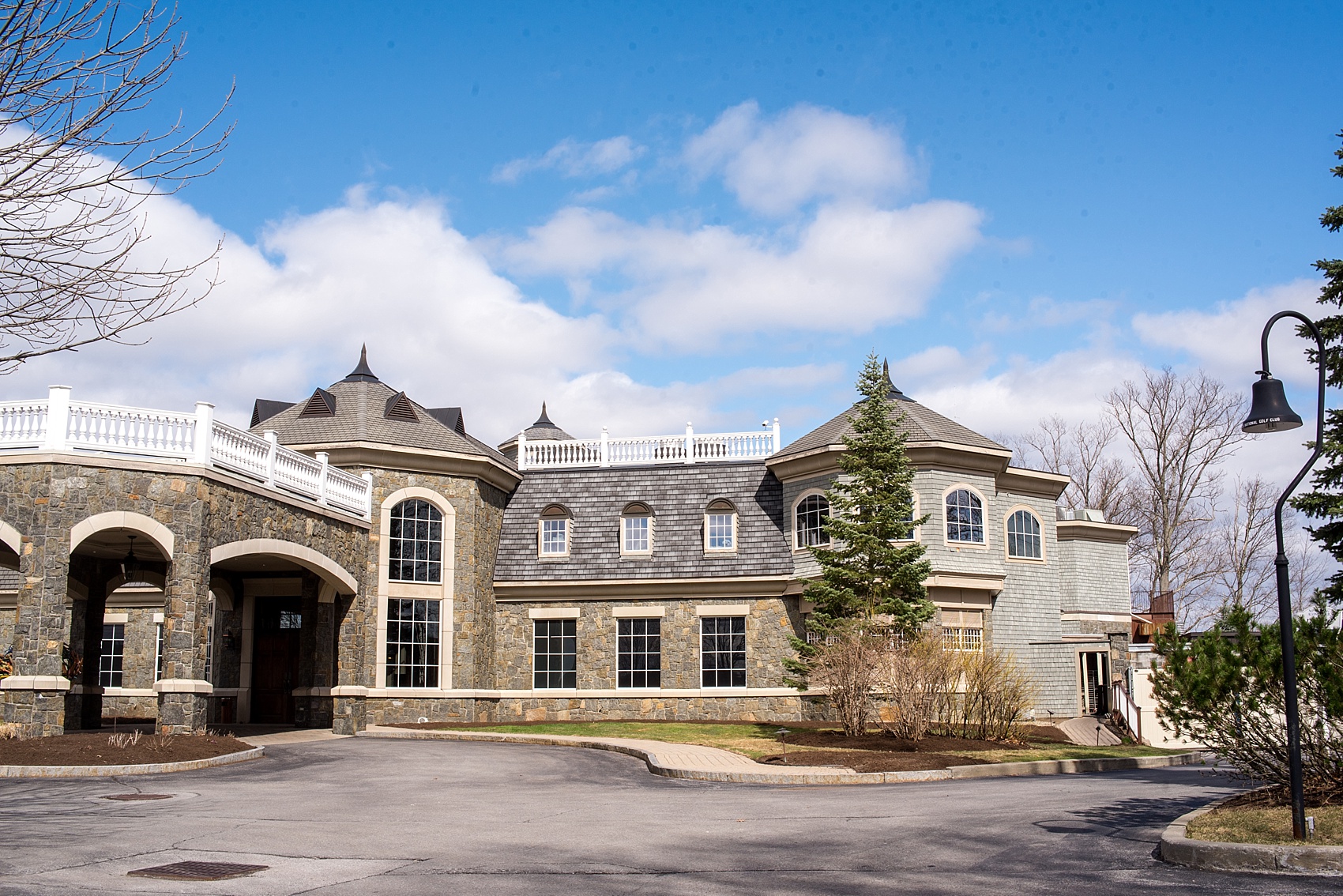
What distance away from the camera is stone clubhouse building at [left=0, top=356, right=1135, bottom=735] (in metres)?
24.1

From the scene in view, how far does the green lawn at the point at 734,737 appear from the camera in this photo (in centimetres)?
1831

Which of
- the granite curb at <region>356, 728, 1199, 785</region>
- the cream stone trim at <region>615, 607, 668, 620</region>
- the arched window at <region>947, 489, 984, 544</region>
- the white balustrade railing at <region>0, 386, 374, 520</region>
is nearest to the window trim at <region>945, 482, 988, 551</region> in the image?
the arched window at <region>947, 489, 984, 544</region>

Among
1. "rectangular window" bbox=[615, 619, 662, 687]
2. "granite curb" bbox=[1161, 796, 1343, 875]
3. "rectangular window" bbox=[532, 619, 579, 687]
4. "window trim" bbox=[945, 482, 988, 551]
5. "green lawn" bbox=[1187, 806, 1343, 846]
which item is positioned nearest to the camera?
"granite curb" bbox=[1161, 796, 1343, 875]

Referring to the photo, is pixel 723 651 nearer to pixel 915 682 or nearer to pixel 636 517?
pixel 636 517

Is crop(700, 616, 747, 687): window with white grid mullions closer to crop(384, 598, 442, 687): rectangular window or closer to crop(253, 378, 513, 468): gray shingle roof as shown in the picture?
crop(384, 598, 442, 687): rectangular window

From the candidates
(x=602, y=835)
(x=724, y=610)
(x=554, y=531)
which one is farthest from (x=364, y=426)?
(x=602, y=835)

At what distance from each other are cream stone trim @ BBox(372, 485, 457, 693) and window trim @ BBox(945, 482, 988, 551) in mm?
11425

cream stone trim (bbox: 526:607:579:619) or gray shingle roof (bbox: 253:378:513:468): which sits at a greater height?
gray shingle roof (bbox: 253:378:513:468)

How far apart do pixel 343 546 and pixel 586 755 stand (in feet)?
25.2

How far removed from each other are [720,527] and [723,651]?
3075mm

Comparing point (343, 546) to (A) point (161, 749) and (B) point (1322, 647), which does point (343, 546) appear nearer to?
(A) point (161, 749)

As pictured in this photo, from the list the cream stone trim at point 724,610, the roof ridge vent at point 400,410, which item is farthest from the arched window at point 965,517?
the roof ridge vent at point 400,410

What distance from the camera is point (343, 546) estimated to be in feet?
78.0

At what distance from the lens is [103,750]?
53.1 ft
